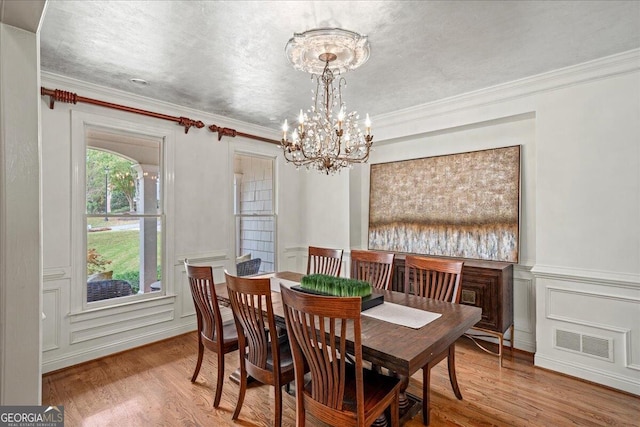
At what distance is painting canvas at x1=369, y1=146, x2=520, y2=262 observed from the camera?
339 cm

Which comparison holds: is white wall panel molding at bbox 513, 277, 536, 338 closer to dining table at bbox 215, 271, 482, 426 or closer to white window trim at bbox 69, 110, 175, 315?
Result: dining table at bbox 215, 271, 482, 426

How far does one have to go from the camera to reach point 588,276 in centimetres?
272

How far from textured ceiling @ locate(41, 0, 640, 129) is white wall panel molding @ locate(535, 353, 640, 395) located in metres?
2.51

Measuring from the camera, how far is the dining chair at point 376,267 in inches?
118

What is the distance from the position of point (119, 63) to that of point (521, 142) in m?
3.77

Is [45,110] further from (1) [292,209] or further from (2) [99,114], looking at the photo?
(1) [292,209]

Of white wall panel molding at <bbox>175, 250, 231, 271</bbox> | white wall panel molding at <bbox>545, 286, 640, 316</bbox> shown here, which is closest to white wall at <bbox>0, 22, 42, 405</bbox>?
white wall panel molding at <bbox>175, 250, 231, 271</bbox>

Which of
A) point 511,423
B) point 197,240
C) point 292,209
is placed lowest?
point 511,423

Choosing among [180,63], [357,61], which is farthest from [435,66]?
[180,63]

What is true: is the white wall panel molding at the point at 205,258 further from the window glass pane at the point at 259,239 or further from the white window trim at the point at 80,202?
the white window trim at the point at 80,202

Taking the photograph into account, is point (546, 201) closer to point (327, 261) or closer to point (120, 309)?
point (327, 261)

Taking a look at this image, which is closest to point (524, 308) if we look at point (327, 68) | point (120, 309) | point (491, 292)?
point (491, 292)

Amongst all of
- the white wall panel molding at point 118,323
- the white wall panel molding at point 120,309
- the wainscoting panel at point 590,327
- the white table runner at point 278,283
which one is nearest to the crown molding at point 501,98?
the wainscoting panel at point 590,327

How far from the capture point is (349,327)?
1.92m
